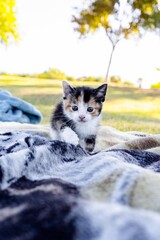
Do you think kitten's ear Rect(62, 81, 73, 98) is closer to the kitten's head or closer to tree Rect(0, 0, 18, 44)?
the kitten's head

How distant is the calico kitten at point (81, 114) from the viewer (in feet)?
5.24

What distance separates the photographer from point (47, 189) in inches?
26.7

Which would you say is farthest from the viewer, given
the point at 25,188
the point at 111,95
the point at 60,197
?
the point at 111,95

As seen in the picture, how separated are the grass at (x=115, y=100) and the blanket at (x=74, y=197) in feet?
7.74

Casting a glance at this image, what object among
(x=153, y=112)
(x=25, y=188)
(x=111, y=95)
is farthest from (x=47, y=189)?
(x=111, y=95)

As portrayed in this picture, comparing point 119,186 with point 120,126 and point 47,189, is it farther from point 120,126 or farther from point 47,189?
point 120,126

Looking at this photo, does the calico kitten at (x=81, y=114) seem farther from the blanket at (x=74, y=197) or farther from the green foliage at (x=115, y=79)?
the green foliage at (x=115, y=79)

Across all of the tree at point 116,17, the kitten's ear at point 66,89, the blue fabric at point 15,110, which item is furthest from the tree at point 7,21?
the kitten's ear at point 66,89

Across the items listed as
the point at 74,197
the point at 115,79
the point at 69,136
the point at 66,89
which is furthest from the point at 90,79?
the point at 74,197

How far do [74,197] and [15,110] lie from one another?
210 centimetres

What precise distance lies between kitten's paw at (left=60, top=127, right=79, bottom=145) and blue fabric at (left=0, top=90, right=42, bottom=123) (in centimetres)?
108

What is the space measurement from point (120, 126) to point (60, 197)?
2583mm

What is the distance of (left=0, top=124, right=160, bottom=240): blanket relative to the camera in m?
0.50

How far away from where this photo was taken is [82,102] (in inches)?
63.7
